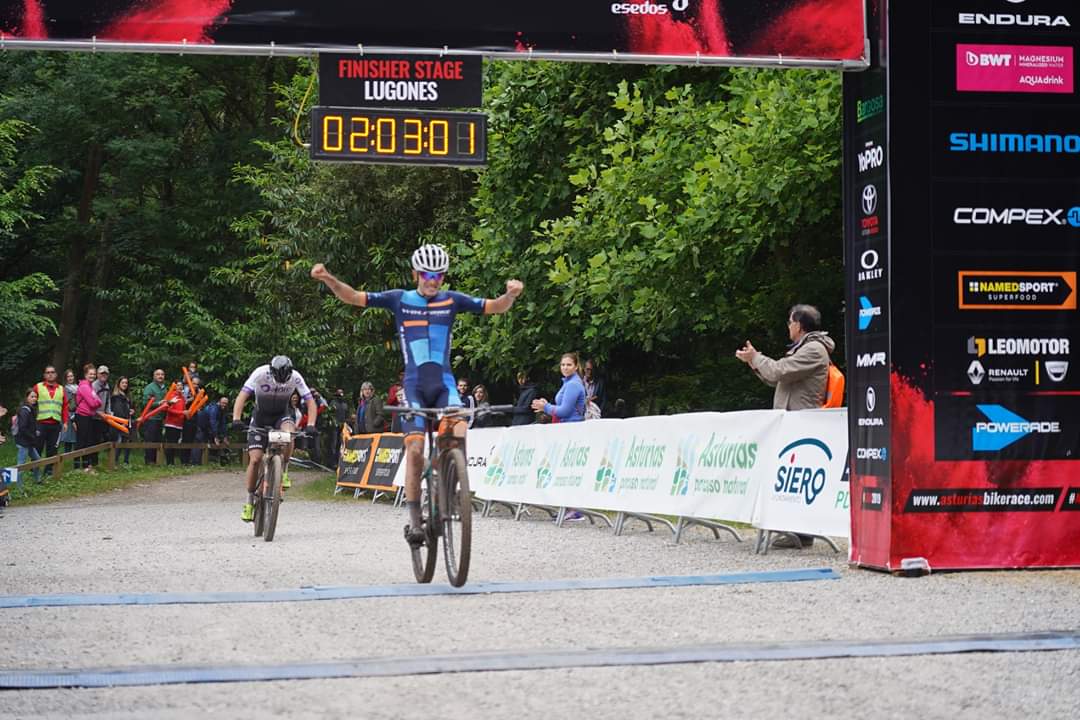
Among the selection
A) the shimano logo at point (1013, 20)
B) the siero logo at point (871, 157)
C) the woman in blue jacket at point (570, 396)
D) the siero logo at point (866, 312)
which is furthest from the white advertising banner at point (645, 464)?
the shimano logo at point (1013, 20)

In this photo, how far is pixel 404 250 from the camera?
114 feet

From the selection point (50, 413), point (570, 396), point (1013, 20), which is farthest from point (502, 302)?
point (50, 413)

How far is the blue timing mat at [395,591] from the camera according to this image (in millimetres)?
10102

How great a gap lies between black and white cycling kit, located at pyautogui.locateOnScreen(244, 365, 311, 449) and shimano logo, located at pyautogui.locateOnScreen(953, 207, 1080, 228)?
6.93 m

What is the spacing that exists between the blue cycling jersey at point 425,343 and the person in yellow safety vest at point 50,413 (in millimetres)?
18893

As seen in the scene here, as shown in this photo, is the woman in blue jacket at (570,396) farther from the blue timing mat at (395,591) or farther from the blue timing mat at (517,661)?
the blue timing mat at (517,661)

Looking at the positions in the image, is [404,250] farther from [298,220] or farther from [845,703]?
[845,703]

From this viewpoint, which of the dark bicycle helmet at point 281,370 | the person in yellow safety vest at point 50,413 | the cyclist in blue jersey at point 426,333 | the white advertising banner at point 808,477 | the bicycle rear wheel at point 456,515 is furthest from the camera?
the person in yellow safety vest at point 50,413

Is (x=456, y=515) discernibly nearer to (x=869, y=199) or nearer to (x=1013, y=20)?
(x=869, y=199)

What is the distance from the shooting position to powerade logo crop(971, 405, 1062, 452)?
38.4 feet

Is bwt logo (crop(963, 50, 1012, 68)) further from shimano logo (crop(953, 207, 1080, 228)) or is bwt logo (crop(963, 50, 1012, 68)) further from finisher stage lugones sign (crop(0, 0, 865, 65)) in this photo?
shimano logo (crop(953, 207, 1080, 228))

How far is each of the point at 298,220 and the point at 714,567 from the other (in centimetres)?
2504

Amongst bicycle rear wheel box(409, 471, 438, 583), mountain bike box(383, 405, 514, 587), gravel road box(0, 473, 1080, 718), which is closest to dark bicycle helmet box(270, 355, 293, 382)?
gravel road box(0, 473, 1080, 718)

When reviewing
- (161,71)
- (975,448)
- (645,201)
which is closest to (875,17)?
(975,448)
